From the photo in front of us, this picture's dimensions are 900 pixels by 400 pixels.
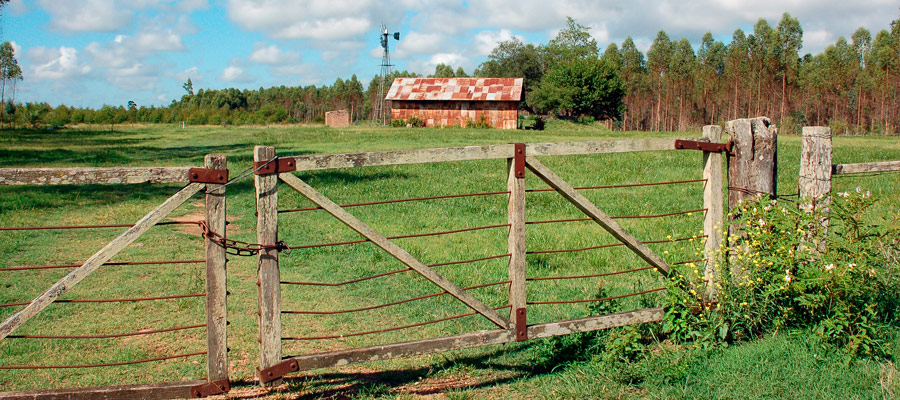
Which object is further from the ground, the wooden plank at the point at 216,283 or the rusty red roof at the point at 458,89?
the rusty red roof at the point at 458,89

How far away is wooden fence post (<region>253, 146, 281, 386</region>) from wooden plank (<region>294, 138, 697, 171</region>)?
0.76ft

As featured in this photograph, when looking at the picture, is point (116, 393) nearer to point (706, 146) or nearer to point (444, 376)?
point (444, 376)

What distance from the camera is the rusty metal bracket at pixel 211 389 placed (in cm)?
418

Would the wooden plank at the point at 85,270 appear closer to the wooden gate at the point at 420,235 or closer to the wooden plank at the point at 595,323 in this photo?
the wooden gate at the point at 420,235

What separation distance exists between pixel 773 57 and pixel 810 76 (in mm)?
3506

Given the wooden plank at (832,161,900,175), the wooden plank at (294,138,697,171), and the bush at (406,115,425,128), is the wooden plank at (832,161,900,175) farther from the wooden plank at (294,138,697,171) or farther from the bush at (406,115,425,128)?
the bush at (406,115,425,128)

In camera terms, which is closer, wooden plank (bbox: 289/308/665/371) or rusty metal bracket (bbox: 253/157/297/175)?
rusty metal bracket (bbox: 253/157/297/175)

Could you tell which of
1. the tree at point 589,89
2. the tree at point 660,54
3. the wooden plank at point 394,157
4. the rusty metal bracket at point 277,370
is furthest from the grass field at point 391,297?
the tree at point 660,54

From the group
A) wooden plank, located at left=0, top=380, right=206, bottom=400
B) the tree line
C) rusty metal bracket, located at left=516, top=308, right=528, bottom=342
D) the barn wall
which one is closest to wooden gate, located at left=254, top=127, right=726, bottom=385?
rusty metal bracket, located at left=516, top=308, right=528, bottom=342

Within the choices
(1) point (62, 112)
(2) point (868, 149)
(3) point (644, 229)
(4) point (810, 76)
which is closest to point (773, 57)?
(4) point (810, 76)

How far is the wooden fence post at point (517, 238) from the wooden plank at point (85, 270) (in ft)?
6.67

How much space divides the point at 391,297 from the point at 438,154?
2.90 m

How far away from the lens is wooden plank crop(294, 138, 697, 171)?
172 inches

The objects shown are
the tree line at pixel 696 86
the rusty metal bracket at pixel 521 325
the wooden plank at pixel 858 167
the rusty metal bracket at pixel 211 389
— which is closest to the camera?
the rusty metal bracket at pixel 211 389
